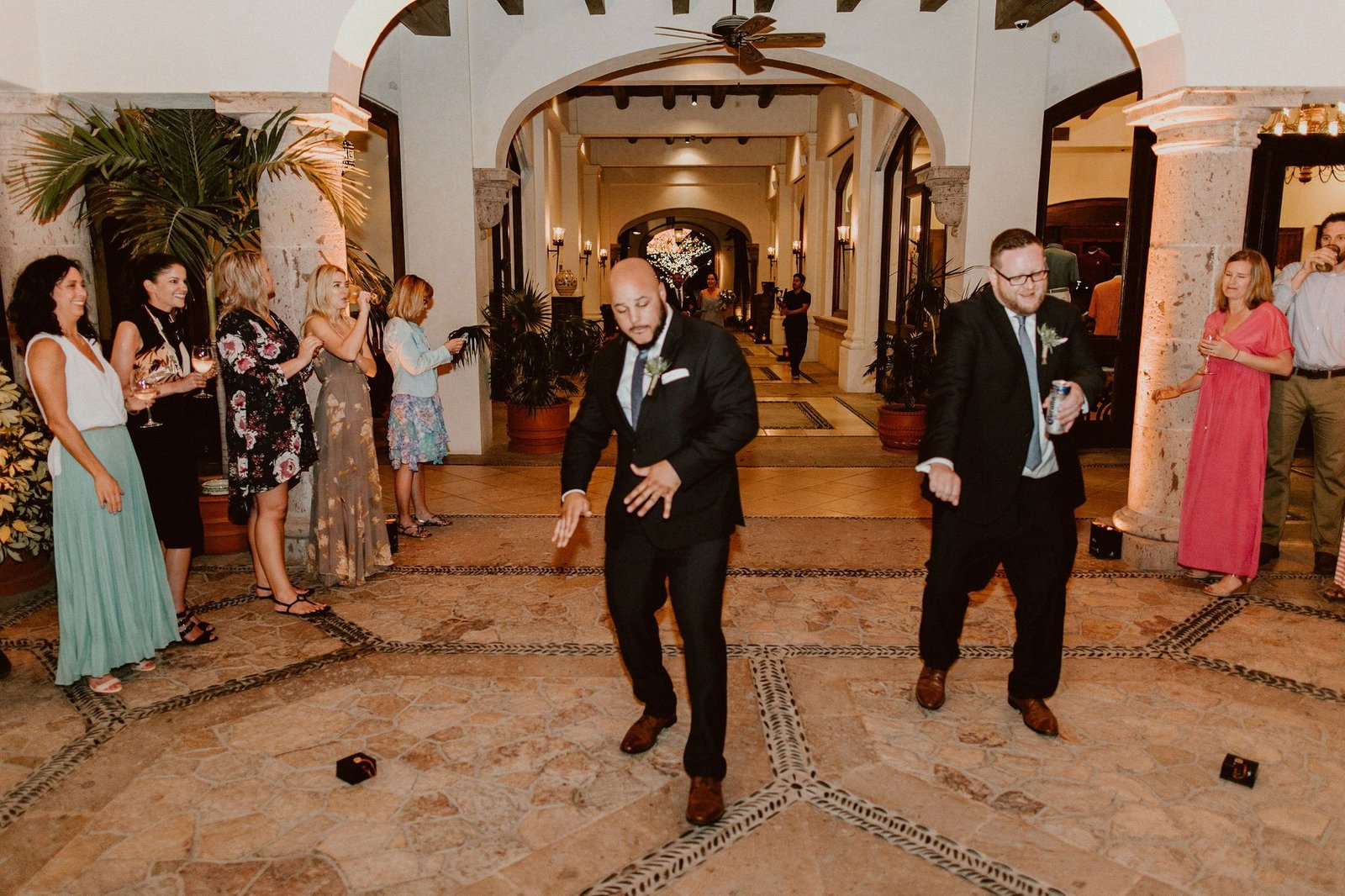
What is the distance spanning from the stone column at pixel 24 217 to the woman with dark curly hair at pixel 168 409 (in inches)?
47.2

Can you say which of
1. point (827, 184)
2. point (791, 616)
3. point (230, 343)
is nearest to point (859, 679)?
point (791, 616)

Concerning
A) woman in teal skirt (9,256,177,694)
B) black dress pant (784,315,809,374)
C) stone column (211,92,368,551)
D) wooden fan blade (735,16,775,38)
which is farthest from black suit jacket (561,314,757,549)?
black dress pant (784,315,809,374)

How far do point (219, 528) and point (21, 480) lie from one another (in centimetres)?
132

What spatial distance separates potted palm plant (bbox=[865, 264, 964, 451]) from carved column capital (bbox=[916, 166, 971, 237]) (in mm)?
491

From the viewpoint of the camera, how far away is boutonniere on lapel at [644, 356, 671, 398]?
2.73 metres

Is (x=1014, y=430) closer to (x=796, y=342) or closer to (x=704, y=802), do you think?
(x=704, y=802)

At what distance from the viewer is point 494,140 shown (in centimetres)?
830

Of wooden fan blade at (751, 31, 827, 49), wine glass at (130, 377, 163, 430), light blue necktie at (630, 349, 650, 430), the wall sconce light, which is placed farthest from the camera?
the wall sconce light

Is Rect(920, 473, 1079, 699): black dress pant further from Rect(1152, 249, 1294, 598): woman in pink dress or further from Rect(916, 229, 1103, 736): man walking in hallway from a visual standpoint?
Rect(1152, 249, 1294, 598): woman in pink dress

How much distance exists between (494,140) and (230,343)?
468 cm

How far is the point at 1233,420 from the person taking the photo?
4789 mm

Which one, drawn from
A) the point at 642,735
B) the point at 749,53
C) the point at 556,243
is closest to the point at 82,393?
the point at 642,735

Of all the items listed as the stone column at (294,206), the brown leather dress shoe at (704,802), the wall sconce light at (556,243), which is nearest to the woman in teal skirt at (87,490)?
the stone column at (294,206)

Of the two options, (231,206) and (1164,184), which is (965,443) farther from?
(231,206)
